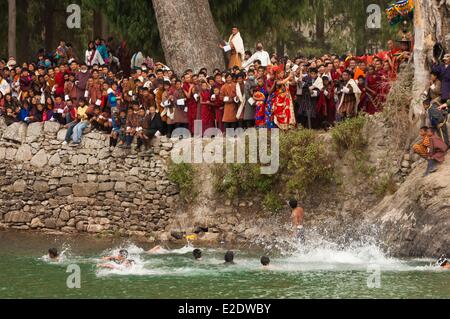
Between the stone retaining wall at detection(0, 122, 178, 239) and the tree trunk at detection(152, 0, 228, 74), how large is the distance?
3378mm

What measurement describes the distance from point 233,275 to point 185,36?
408 inches

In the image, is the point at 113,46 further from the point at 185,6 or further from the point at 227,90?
the point at 227,90

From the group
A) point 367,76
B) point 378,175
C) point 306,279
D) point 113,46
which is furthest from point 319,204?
point 113,46

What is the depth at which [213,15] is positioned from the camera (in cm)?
3262

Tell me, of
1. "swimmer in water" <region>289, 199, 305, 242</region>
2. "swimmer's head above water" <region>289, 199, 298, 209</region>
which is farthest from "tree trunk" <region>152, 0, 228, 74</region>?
"swimmer in water" <region>289, 199, 305, 242</region>

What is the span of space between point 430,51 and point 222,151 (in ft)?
17.8

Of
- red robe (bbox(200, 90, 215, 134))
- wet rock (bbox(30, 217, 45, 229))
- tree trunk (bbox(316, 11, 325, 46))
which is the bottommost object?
wet rock (bbox(30, 217, 45, 229))

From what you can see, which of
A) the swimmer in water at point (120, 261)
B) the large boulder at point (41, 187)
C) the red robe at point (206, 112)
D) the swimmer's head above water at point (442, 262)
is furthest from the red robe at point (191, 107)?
the swimmer's head above water at point (442, 262)

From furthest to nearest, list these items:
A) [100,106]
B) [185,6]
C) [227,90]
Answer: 1. [185,6]
2. [100,106]
3. [227,90]

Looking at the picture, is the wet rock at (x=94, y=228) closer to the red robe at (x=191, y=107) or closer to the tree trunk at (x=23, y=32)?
the red robe at (x=191, y=107)

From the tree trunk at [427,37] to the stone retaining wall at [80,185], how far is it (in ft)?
20.7

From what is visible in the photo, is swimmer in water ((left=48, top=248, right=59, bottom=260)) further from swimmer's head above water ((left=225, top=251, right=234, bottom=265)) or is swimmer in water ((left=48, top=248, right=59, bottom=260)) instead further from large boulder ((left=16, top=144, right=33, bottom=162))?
large boulder ((left=16, top=144, right=33, bottom=162))

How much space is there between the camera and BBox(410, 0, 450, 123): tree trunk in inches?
980

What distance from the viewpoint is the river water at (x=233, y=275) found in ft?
65.6
